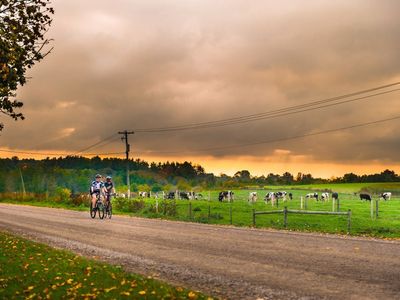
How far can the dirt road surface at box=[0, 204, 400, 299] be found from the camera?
10469 millimetres

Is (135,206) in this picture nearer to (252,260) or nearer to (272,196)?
(272,196)

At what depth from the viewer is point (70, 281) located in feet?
38.1

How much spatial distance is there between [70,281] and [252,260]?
17.1 ft

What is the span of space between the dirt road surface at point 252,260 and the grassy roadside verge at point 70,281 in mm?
822

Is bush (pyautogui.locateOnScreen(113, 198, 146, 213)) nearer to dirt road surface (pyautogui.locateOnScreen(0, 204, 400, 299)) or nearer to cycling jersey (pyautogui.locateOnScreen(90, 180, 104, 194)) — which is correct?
cycling jersey (pyautogui.locateOnScreen(90, 180, 104, 194))

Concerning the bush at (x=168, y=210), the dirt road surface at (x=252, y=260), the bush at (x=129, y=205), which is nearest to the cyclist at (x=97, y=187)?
the dirt road surface at (x=252, y=260)

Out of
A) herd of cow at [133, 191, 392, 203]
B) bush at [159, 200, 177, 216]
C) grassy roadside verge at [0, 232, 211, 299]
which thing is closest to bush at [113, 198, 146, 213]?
bush at [159, 200, 177, 216]

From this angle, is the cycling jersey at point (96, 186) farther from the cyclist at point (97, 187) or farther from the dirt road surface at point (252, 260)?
the dirt road surface at point (252, 260)

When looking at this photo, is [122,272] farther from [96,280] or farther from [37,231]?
[37,231]

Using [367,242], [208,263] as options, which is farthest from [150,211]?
[208,263]

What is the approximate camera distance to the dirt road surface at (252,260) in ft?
34.3

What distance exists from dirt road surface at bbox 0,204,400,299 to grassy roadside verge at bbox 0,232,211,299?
822mm

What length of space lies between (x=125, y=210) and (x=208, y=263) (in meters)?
32.3

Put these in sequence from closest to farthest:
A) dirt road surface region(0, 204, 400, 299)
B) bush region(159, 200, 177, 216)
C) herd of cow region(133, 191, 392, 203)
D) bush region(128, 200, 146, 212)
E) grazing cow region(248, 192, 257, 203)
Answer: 1. dirt road surface region(0, 204, 400, 299)
2. bush region(159, 200, 177, 216)
3. bush region(128, 200, 146, 212)
4. grazing cow region(248, 192, 257, 203)
5. herd of cow region(133, 191, 392, 203)
